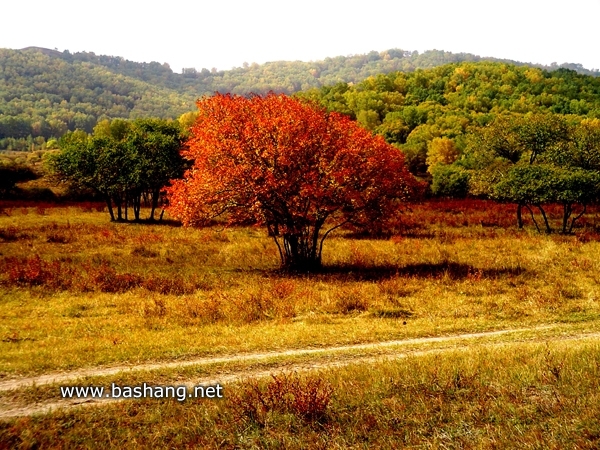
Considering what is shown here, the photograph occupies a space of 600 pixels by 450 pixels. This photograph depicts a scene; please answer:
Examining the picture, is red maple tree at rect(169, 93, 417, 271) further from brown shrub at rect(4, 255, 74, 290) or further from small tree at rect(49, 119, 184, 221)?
small tree at rect(49, 119, 184, 221)

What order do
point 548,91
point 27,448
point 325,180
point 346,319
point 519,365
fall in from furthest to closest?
point 548,91 → point 325,180 → point 346,319 → point 519,365 → point 27,448

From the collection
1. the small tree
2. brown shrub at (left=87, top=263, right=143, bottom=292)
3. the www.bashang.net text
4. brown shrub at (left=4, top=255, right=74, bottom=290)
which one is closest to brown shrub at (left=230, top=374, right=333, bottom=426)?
the www.bashang.net text

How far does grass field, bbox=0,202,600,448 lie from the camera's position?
8.74 m

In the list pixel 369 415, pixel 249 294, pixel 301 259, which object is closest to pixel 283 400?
pixel 369 415

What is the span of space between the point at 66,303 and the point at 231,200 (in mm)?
9604

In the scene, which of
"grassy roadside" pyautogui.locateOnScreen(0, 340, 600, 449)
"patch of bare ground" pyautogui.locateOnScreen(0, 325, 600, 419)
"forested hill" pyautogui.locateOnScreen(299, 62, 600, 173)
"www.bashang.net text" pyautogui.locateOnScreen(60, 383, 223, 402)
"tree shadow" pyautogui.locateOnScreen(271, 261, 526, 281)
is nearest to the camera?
"grassy roadside" pyautogui.locateOnScreen(0, 340, 600, 449)

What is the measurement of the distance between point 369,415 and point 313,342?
5.51 metres

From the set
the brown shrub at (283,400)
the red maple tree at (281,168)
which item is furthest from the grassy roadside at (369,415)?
the red maple tree at (281,168)

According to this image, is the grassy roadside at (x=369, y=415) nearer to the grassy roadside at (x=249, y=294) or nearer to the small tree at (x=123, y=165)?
the grassy roadside at (x=249, y=294)

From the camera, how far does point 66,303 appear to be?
1955 centimetres

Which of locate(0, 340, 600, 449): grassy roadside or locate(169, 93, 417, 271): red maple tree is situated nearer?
locate(0, 340, 600, 449): grassy roadside

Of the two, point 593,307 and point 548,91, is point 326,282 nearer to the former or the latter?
point 593,307

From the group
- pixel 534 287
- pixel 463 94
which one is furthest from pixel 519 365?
pixel 463 94

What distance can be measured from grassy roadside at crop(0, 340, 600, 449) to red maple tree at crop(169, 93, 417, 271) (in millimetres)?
15202
